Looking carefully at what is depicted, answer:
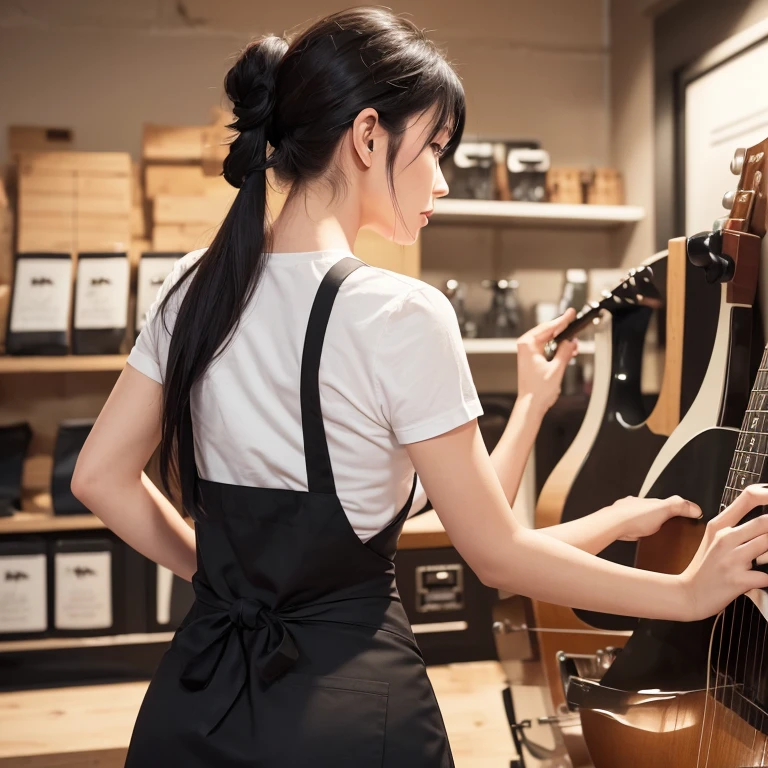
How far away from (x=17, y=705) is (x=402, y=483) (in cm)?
226

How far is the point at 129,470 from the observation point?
1.04m

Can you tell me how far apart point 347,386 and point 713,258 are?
0.60 m

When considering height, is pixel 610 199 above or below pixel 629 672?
above

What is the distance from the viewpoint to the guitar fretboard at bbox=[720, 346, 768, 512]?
0.99 meters

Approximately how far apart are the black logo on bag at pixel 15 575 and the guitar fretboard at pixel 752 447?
7.89ft

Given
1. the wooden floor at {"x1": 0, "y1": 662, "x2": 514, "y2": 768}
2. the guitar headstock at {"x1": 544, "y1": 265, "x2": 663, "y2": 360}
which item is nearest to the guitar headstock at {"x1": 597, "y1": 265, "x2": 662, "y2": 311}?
the guitar headstock at {"x1": 544, "y1": 265, "x2": 663, "y2": 360}

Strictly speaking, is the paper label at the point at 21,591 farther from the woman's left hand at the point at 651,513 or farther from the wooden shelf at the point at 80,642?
the woman's left hand at the point at 651,513

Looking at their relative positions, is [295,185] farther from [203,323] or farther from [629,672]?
[629,672]

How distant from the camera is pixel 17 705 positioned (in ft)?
8.62

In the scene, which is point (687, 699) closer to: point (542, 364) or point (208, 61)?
point (542, 364)

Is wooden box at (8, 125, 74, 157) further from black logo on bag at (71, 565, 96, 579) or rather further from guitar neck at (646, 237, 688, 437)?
guitar neck at (646, 237, 688, 437)

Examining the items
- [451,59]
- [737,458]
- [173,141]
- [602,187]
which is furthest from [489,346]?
[737,458]

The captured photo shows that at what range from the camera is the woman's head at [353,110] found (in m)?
0.91

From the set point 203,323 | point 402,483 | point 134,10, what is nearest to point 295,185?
point 203,323
